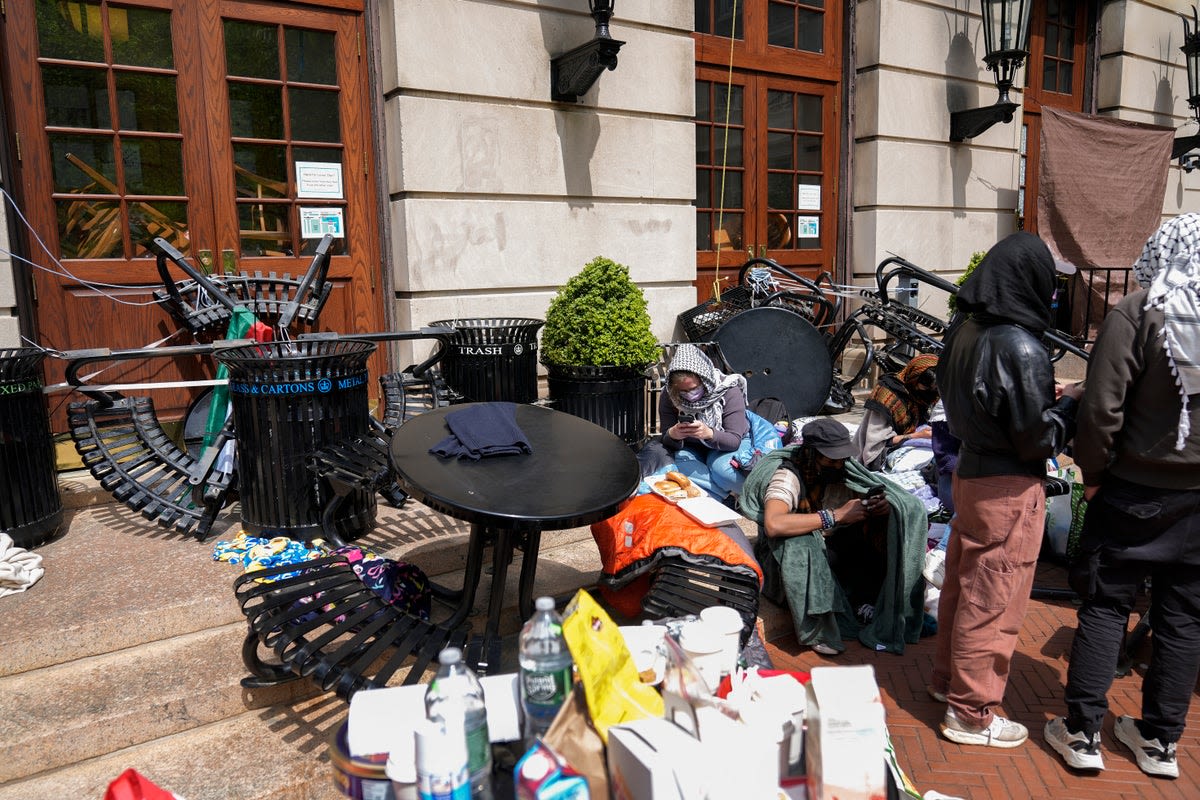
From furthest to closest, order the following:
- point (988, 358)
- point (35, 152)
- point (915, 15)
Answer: point (915, 15) → point (35, 152) → point (988, 358)

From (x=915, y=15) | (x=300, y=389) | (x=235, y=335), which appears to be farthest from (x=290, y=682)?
(x=915, y=15)

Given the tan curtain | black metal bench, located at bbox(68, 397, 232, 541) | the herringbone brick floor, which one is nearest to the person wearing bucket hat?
the herringbone brick floor

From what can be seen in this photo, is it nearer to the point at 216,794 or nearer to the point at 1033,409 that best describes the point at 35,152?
the point at 216,794

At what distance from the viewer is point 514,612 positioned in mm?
3762

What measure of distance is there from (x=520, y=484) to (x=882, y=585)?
221 cm

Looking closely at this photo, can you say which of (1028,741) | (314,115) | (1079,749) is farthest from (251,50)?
(1079,749)

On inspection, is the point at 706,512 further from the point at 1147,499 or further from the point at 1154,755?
the point at 1154,755

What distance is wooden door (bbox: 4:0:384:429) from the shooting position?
207 inches

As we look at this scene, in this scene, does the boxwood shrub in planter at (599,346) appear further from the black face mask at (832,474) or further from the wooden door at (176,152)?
the black face mask at (832,474)

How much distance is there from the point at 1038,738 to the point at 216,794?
10.6 feet

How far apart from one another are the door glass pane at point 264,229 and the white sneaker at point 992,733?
549cm

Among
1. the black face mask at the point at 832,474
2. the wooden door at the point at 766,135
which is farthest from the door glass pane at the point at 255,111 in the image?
the black face mask at the point at 832,474

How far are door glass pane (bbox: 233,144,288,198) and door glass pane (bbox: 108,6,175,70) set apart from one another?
746 millimetres

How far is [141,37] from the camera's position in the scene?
18.0ft
